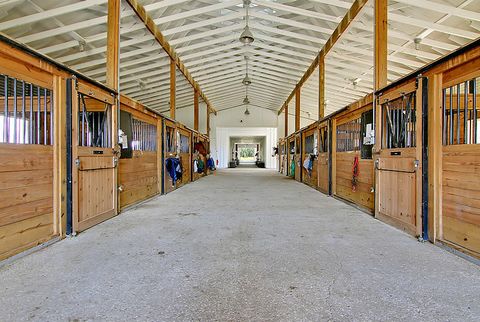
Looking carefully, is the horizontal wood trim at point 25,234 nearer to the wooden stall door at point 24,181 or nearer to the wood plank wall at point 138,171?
the wooden stall door at point 24,181

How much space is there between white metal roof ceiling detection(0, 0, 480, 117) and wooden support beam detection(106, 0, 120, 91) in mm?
1092

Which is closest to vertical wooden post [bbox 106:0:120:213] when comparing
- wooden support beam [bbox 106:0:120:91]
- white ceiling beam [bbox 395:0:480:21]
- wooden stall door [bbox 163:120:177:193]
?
wooden support beam [bbox 106:0:120:91]

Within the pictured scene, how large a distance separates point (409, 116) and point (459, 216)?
1.18m

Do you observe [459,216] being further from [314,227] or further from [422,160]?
[314,227]

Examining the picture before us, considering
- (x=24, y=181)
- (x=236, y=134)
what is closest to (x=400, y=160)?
(x=24, y=181)

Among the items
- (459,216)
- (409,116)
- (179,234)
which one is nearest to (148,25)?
(179,234)

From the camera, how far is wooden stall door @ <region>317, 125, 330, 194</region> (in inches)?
237

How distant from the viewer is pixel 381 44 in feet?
11.9

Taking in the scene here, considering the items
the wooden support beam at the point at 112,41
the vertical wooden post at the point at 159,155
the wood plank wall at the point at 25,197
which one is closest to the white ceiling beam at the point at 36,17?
the wooden support beam at the point at 112,41

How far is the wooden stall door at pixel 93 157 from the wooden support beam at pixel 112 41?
28cm

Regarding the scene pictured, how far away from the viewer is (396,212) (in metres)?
3.16

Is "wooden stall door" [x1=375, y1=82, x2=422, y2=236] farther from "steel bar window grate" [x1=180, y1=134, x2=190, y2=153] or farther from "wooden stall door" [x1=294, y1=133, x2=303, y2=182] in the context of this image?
"steel bar window grate" [x1=180, y1=134, x2=190, y2=153]

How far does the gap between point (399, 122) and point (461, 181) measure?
1.19 meters

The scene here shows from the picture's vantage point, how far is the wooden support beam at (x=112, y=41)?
3664 mm
